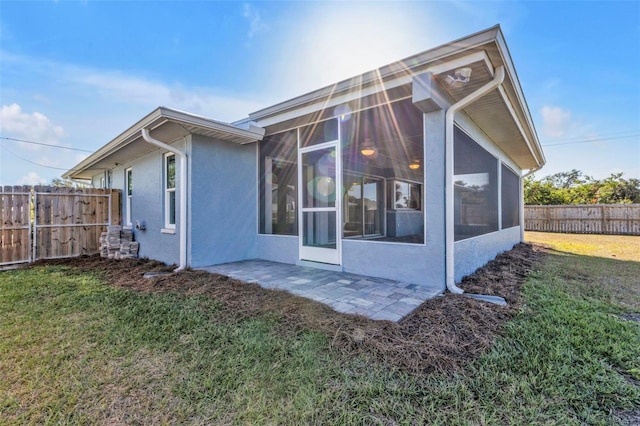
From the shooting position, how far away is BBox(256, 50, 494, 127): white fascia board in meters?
3.18

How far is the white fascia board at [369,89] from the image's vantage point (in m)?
3.18

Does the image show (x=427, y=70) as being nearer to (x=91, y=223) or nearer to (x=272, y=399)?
(x=272, y=399)

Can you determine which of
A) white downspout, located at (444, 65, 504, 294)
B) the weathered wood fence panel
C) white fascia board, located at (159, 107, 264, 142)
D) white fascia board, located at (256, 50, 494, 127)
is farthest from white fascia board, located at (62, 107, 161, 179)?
white downspout, located at (444, 65, 504, 294)

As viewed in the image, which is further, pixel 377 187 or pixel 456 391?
pixel 377 187

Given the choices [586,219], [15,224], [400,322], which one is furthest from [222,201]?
[586,219]

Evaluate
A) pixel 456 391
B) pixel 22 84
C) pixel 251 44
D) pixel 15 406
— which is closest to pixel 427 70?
pixel 456 391

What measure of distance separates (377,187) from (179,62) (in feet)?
25.1

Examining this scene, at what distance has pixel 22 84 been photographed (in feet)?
36.2

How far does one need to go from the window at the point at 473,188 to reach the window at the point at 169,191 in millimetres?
5547

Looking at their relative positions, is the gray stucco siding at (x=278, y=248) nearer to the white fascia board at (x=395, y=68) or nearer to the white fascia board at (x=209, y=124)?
the white fascia board at (x=209, y=124)

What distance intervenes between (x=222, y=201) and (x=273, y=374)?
4.31 meters

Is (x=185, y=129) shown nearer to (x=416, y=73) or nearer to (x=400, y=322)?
(x=416, y=73)

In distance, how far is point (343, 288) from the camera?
3.81m

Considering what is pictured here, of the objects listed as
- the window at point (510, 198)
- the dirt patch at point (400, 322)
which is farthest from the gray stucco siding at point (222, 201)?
the window at point (510, 198)
